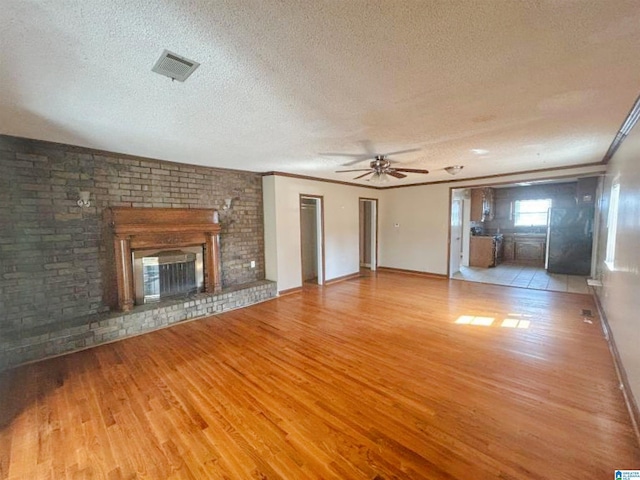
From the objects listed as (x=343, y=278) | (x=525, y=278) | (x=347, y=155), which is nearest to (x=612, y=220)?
(x=525, y=278)

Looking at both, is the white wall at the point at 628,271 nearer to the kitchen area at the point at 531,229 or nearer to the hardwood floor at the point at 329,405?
the hardwood floor at the point at 329,405

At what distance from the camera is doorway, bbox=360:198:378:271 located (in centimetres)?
767

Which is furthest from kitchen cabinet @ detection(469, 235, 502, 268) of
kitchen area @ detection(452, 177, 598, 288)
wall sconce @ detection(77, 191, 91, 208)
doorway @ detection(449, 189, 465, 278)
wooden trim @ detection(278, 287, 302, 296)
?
wall sconce @ detection(77, 191, 91, 208)

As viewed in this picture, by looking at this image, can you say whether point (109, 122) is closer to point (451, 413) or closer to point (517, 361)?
point (451, 413)

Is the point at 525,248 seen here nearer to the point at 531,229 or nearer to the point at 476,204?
the point at 531,229

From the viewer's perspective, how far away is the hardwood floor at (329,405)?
5.38ft

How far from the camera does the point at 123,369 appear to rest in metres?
2.74

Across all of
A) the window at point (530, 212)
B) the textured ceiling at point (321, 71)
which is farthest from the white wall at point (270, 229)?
the window at point (530, 212)

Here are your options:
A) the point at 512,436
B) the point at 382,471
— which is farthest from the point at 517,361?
the point at 382,471

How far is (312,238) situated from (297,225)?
0.97 m

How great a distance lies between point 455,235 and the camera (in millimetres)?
6812

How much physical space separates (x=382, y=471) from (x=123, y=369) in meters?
2.60

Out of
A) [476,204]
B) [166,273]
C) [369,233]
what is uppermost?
[476,204]

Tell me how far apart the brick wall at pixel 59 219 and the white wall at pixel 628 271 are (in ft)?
17.2
